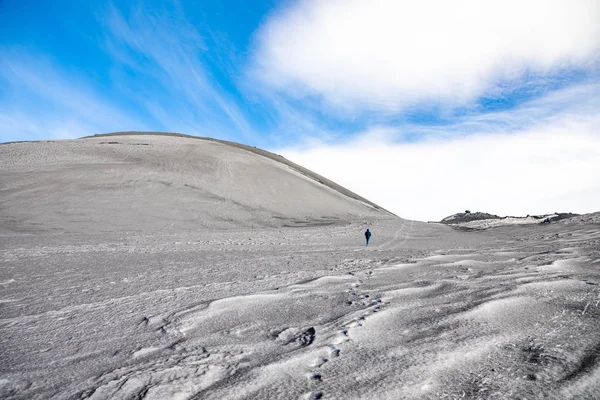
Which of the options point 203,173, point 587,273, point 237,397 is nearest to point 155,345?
point 237,397

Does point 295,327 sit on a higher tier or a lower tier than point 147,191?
lower

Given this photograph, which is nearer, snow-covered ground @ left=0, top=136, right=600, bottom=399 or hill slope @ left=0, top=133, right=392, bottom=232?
snow-covered ground @ left=0, top=136, right=600, bottom=399

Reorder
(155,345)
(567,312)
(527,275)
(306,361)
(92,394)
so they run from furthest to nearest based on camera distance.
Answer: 1. (527,275)
2. (567,312)
3. (155,345)
4. (306,361)
5. (92,394)

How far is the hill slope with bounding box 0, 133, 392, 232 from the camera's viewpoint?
706 inches

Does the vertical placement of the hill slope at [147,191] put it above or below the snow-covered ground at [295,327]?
above

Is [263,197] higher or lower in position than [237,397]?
higher

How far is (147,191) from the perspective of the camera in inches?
869

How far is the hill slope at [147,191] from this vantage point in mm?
17922

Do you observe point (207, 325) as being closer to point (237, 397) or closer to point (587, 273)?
point (237, 397)

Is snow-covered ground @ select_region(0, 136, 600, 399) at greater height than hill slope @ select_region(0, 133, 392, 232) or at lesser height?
lesser

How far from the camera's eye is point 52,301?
4.60 meters

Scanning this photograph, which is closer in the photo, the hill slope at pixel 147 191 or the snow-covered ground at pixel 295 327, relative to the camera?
the snow-covered ground at pixel 295 327

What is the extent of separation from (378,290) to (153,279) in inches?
151

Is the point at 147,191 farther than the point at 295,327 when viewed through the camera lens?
Yes
